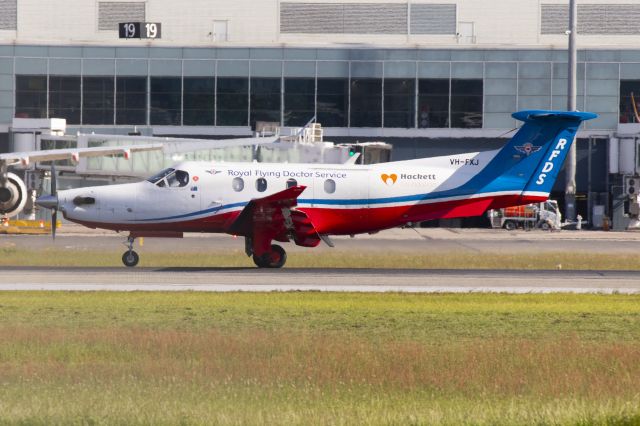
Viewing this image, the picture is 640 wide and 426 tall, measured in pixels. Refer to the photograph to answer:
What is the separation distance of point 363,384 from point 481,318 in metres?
8.48

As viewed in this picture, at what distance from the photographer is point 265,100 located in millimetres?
82312

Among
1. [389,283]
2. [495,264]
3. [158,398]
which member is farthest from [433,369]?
[495,264]

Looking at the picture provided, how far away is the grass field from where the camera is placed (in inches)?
607

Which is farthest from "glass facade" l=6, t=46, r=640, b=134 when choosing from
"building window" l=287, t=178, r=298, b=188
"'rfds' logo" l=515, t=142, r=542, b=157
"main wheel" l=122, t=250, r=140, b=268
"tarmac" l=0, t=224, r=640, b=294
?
"main wheel" l=122, t=250, r=140, b=268

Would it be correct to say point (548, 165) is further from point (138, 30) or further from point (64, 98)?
point (64, 98)

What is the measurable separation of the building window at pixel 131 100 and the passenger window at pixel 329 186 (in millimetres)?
44447

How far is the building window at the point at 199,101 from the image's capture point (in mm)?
82312

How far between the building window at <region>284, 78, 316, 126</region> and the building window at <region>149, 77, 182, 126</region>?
23.6 ft

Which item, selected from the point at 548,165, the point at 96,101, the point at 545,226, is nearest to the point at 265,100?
the point at 96,101

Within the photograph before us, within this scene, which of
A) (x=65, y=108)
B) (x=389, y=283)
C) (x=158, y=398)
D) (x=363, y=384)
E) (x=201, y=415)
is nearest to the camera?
(x=201, y=415)

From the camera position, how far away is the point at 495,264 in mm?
44719

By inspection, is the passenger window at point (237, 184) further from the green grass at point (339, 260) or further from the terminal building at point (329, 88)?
the terminal building at point (329, 88)

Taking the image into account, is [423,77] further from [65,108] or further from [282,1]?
[65,108]

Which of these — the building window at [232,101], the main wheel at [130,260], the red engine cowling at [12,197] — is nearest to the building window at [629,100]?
the building window at [232,101]
